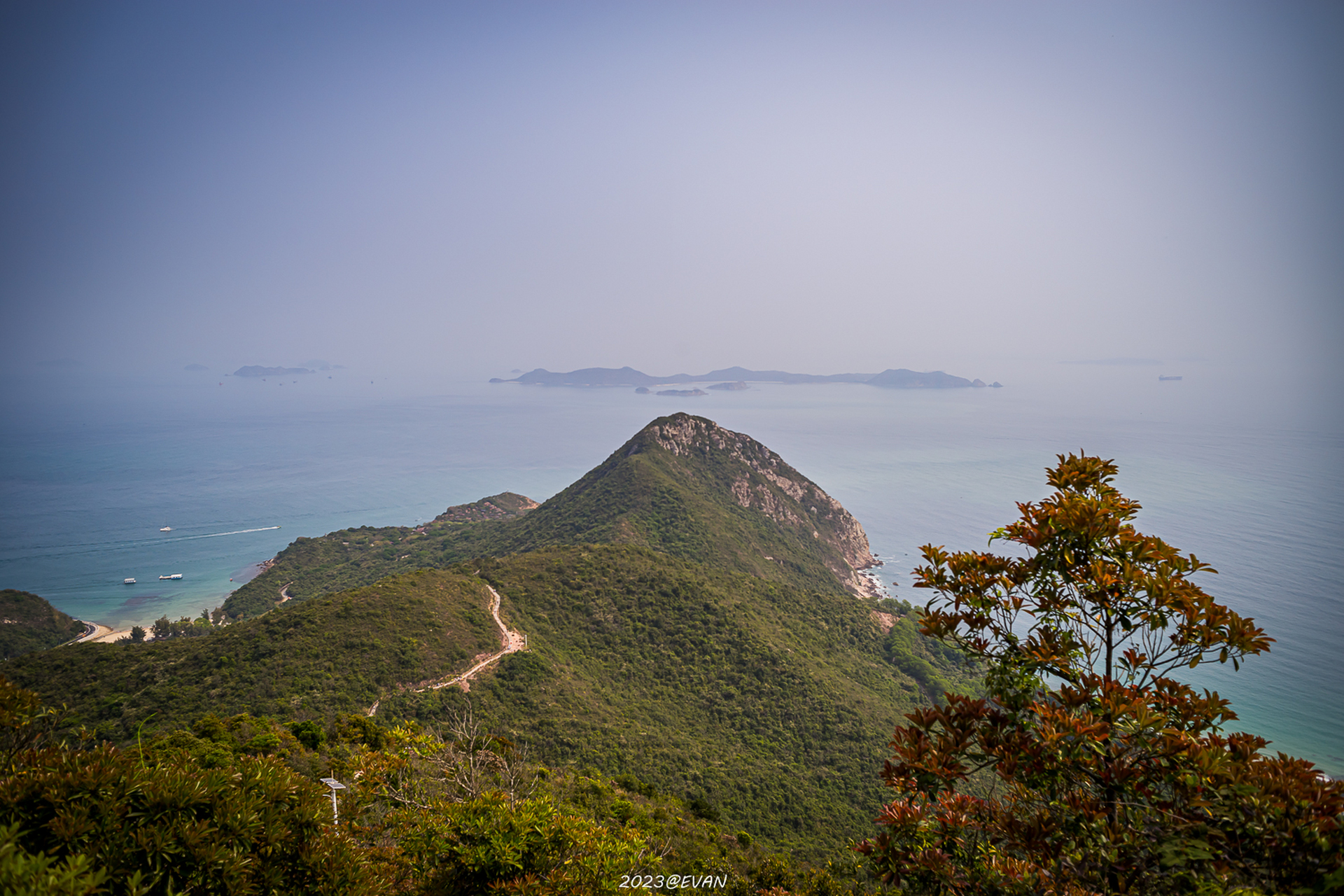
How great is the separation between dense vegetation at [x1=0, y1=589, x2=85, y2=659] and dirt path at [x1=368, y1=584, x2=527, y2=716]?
112 feet

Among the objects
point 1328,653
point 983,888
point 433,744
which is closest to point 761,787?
point 433,744

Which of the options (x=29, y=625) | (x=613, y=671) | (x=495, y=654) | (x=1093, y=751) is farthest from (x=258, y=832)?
(x=29, y=625)

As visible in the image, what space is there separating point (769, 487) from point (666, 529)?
17157mm

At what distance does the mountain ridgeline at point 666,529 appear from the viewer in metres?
44.5

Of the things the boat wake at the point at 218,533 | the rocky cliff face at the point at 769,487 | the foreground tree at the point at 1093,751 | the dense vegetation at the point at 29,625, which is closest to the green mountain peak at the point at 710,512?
the rocky cliff face at the point at 769,487

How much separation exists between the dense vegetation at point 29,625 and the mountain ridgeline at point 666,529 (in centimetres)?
953

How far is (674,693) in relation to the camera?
2588 centimetres

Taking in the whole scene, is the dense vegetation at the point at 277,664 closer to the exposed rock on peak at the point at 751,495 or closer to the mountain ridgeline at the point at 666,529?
the mountain ridgeline at the point at 666,529

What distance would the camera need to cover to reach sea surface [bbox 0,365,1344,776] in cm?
4594

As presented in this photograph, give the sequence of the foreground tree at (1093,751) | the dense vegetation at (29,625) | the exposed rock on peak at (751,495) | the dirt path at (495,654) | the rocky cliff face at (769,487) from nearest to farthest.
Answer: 1. the foreground tree at (1093,751)
2. the dirt path at (495,654)
3. the dense vegetation at (29,625)
4. the exposed rock on peak at (751,495)
5. the rocky cliff face at (769,487)

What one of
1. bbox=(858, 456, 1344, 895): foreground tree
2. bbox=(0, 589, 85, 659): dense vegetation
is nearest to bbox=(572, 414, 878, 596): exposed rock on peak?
bbox=(0, 589, 85, 659): dense vegetation

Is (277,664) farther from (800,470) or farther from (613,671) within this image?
(800,470)

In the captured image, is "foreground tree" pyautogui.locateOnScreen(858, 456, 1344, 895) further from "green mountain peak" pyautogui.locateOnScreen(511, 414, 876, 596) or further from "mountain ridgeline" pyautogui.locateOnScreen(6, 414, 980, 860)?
"green mountain peak" pyautogui.locateOnScreen(511, 414, 876, 596)

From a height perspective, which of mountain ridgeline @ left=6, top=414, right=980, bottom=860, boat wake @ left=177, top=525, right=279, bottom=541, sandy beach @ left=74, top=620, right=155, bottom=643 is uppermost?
mountain ridgeline @ left=6, top=414, right=980, bottom=860
